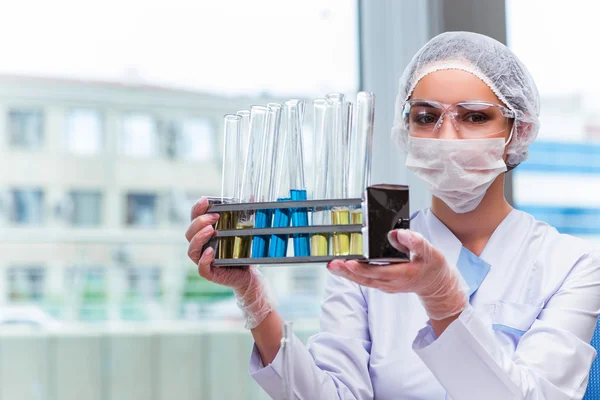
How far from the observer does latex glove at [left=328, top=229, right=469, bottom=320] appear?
920 millimetres

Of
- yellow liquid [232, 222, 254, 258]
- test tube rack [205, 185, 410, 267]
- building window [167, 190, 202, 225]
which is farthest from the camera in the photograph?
building window [167, 190, 202, 225]

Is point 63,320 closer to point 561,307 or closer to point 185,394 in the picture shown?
point 185,394

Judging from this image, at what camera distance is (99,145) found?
9.53 feet

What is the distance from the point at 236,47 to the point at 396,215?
2.04 metres

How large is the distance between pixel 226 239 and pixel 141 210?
213cm

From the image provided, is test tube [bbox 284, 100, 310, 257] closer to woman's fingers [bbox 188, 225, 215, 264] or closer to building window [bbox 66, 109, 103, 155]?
woman's fingers [bbox 188, 225, 215, 264]

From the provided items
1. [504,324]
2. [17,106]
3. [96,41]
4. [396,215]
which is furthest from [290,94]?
[396,215]

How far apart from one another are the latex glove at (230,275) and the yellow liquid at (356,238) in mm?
232

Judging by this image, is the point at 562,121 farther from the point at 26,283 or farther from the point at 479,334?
the point at 26,283

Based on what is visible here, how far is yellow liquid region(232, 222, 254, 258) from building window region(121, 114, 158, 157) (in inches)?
81.2

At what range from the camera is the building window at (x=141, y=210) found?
303 cm

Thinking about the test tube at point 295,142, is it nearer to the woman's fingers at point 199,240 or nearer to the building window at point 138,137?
the woman's fingers at point 199,240

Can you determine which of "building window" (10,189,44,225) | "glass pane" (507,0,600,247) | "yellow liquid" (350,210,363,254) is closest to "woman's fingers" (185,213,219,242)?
"yellow liquid" (350,210,363,254)

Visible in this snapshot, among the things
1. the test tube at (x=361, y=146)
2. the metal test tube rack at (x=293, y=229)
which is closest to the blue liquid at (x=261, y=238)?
the metal test tube rack at (x=293, y=229)
